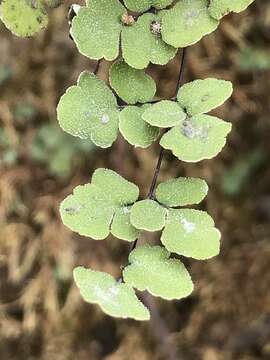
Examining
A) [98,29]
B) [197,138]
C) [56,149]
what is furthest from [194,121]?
[56,149]

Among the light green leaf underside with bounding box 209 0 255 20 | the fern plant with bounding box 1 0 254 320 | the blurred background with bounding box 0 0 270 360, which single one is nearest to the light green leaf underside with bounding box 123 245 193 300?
the fern plant with bounding box 1 0 254 320

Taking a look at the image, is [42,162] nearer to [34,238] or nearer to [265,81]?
[34,238]

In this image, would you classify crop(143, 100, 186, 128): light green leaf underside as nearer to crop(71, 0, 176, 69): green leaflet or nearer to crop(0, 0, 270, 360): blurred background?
crop(71, 0, 176, 69): green leaflet

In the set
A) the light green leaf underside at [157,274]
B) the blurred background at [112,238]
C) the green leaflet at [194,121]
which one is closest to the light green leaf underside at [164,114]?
the green leaflet at [194,121]

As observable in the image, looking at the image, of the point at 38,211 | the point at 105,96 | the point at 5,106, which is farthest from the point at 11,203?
the point at 105,96

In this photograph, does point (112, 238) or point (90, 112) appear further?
point (112, 238)

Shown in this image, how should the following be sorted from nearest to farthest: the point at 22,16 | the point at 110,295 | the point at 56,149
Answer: the point at 110,295 → the point at 22,16 → the point at 56,149

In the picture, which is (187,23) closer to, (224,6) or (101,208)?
(224,6)
